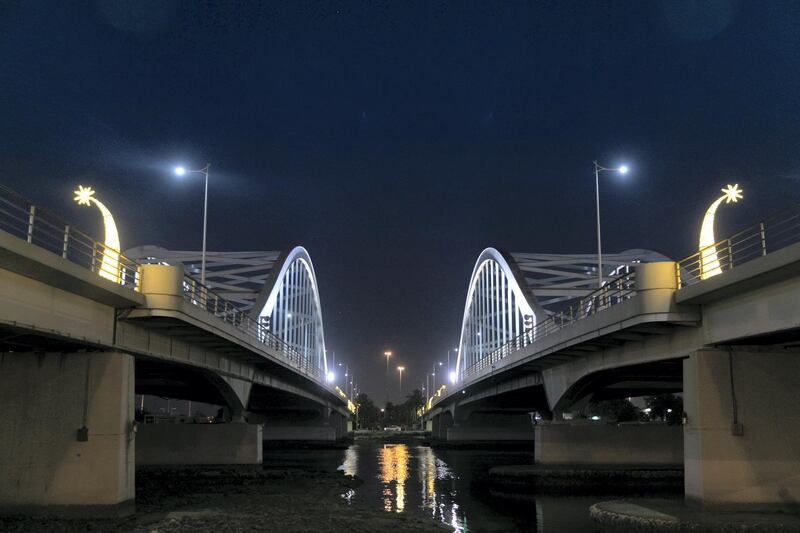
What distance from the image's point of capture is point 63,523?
834 inches

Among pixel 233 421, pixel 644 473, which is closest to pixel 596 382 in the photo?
pixel 644 473

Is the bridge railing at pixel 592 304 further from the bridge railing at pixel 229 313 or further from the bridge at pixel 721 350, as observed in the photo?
the bridge railing at pixel 229 313

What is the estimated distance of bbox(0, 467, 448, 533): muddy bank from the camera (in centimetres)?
2186

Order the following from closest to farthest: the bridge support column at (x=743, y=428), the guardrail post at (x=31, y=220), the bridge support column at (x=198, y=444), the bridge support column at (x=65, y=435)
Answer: the guardrail post at (x=31, y=220) < the bridge support column at (x=743, y=428) < the bridge support column at (x=65, y=435) < the bridge support column at (x=198, y=444)

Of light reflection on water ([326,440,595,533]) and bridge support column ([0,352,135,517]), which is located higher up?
bridge support column ([0,352,135,517])

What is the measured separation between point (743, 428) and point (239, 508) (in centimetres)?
1634

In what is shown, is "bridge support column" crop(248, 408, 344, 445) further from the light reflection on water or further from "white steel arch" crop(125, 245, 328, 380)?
the light reflection on water

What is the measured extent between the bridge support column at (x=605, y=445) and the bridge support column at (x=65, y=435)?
24653 mm

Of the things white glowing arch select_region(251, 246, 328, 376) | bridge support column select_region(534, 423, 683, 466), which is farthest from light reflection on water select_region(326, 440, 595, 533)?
white glowing arch select_region(251, 246, 328, 376)

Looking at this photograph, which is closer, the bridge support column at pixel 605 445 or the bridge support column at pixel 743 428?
the bridge support column at pixel 743 428

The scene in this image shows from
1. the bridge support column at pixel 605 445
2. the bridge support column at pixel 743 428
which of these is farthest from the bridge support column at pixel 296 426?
the bridge support column at pixel 743 428

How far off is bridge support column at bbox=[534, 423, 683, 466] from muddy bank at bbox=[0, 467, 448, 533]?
33.4ft

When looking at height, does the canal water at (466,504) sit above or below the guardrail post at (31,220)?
below

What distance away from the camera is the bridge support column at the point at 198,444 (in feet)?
148
